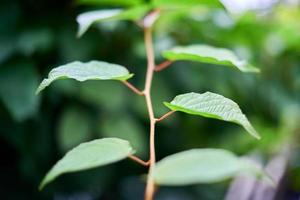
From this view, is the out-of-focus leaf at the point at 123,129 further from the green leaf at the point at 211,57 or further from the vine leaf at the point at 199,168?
the vine leaf at the point at 199,168

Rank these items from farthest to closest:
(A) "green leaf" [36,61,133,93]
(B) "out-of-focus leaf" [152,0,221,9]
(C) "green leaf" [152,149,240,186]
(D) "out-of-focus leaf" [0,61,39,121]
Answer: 1. (D) "out-of-focus leaf" [0,61,39,121]
2. (B) "out-of-focus leaf" [152,0,221,9]
3. (A) "green leaf" [36,61,133,93]
4. (C) "green leaf" [152,149,240,186]

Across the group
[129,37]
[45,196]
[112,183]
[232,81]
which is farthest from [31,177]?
[232,81]

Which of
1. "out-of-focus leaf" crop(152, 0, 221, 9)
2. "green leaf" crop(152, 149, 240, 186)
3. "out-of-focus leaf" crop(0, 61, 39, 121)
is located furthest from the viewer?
"out-of-focus leaf" crop(0, 61, 39, 121)

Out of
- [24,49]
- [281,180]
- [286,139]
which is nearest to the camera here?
[24,49]

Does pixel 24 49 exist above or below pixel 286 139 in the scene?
above

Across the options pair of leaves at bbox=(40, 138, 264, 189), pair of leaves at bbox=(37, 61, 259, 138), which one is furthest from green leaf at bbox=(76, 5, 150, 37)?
pair of leaves at bbox=(40, 138, 264, 189)

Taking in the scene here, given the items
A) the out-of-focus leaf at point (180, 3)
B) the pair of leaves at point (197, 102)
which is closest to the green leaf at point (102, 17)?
the out-of-focus leaf at point (180, 3)

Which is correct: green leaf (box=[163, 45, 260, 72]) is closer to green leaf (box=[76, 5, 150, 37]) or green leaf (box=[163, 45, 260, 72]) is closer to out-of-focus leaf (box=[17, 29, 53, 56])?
green leaf (box=[76, 5, 150, 37])

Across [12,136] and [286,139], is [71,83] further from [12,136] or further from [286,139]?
[286,139]
